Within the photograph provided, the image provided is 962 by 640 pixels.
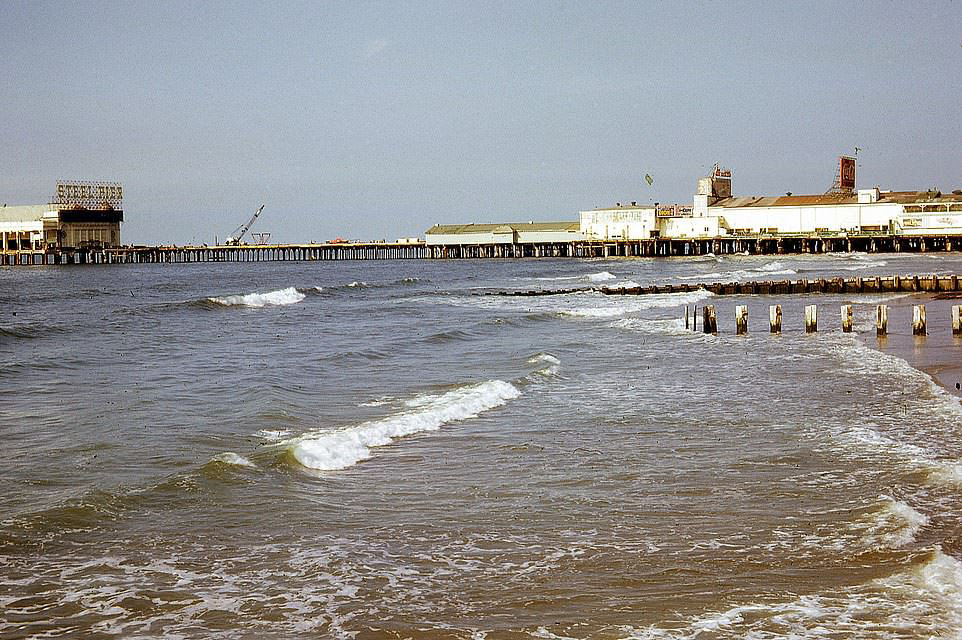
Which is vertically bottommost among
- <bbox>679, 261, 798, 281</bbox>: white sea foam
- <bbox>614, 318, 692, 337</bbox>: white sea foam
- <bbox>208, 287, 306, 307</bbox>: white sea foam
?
<bbox>614, 318, 692, 337</bbox>: white sea foam

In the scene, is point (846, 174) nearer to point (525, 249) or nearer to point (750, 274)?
→ point (525, 249)

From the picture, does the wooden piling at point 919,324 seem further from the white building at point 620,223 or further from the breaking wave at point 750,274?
the white building at point 620,223

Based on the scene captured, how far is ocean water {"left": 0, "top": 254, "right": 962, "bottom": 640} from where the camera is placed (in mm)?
6316

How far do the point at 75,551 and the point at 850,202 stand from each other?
109591 millimetres

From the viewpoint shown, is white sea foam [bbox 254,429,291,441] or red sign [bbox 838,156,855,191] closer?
white sea foam [bbox 254,429,291,441]

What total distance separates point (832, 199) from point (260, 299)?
8081 cm

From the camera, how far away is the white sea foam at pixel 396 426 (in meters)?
10.9

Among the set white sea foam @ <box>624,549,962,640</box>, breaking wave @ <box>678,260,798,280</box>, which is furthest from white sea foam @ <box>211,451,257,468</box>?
breaking wave @ <box>678,260,798,280</box>

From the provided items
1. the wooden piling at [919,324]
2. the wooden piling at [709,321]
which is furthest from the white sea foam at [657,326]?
the wooden piling at [919,324]

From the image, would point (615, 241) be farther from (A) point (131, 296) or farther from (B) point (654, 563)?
(B) point (654, 563)

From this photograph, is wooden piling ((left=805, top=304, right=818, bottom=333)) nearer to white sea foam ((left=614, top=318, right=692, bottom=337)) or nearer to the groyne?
white sea foam ((left=614, top=318, right=692, bottom=337))

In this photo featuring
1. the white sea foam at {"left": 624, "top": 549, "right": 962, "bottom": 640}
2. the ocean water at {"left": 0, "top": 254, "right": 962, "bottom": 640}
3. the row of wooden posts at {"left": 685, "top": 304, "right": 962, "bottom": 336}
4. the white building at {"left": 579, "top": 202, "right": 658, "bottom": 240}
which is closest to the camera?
the white sea foam at {"left": 624, "top": 549, "right": 962, "bottom": 640}

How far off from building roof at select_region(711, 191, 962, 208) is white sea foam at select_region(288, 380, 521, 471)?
100042 mm

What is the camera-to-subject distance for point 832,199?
110m
